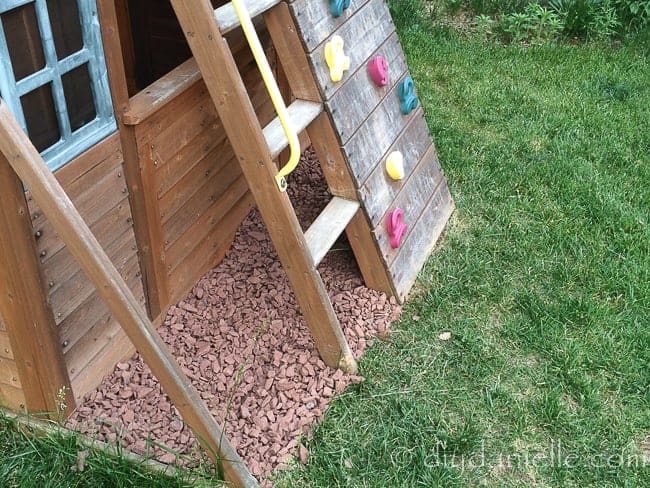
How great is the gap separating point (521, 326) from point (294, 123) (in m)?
1.30

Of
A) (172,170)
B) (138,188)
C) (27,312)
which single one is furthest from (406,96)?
(27,312)

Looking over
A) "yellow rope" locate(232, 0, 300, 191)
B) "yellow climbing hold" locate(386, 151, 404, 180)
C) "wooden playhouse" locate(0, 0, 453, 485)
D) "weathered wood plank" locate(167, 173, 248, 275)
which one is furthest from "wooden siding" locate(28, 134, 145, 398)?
"yellow climbing hold" locate(386, 151, 404, 180)

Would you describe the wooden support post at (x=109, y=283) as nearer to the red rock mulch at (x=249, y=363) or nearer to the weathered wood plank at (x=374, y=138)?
the red rock mulch at (x=249, y=363)

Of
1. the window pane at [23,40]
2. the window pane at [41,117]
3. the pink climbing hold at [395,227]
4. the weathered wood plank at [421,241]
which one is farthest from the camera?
Result: the weathered wood plank at [421,241]

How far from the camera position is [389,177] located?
3131 millimetres

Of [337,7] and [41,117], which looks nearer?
[41,117]

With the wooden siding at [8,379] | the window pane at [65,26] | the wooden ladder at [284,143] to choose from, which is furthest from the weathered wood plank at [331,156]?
the wooden siding at [8,379]

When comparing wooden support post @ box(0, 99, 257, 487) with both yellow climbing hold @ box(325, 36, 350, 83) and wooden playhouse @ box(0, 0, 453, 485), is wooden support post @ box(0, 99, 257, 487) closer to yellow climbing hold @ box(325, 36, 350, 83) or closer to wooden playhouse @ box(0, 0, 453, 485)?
wooden playhouse @ box(0, 0, 453, 485)

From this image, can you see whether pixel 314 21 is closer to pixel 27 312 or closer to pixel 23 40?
pixel 23 40

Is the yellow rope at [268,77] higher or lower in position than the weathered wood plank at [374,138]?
higher

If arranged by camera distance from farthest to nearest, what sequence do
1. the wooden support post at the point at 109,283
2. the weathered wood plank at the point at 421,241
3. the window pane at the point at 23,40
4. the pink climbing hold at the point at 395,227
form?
the weathered wood plank at the point at 421,241
the pink climbing hold at the point at 395,227
the window pane at the point at 23,40
the wooden support post at the point at 109,283

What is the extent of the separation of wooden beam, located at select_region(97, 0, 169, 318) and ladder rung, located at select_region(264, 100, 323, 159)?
1.55 ft

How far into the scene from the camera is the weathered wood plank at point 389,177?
294 centimetres

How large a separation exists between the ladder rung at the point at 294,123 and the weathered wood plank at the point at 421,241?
79 centimetres
